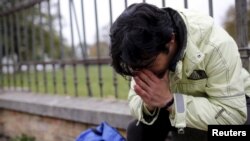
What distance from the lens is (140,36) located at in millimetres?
1657

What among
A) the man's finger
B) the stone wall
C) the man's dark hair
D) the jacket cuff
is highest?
the man's dark hair

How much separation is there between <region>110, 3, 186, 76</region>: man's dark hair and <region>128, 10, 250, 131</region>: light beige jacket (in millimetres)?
180

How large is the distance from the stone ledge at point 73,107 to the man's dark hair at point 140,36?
1320mm

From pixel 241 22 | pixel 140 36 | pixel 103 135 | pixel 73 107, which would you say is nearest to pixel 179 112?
pixel 140 36

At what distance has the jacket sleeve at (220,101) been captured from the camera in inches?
72.8

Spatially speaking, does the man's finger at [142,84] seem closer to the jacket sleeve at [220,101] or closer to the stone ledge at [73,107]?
the jacket sleeve at [220,101]

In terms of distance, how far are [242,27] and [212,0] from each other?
301mm

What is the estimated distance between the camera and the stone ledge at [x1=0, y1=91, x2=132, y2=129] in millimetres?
3146

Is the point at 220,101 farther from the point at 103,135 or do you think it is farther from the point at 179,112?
the point at 103,135

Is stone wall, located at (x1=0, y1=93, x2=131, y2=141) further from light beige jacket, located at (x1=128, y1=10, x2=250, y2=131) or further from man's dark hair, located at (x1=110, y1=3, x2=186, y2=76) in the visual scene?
man's dark hair, located at (x1=110, y1=3, x2=186, y2=76)

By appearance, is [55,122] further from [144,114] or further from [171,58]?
[171,58]

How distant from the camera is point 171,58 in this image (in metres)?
1.81

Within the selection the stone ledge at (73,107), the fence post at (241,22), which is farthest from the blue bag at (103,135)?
the fence post at (241,22)

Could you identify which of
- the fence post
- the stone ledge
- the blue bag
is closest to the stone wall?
the stone ledge
